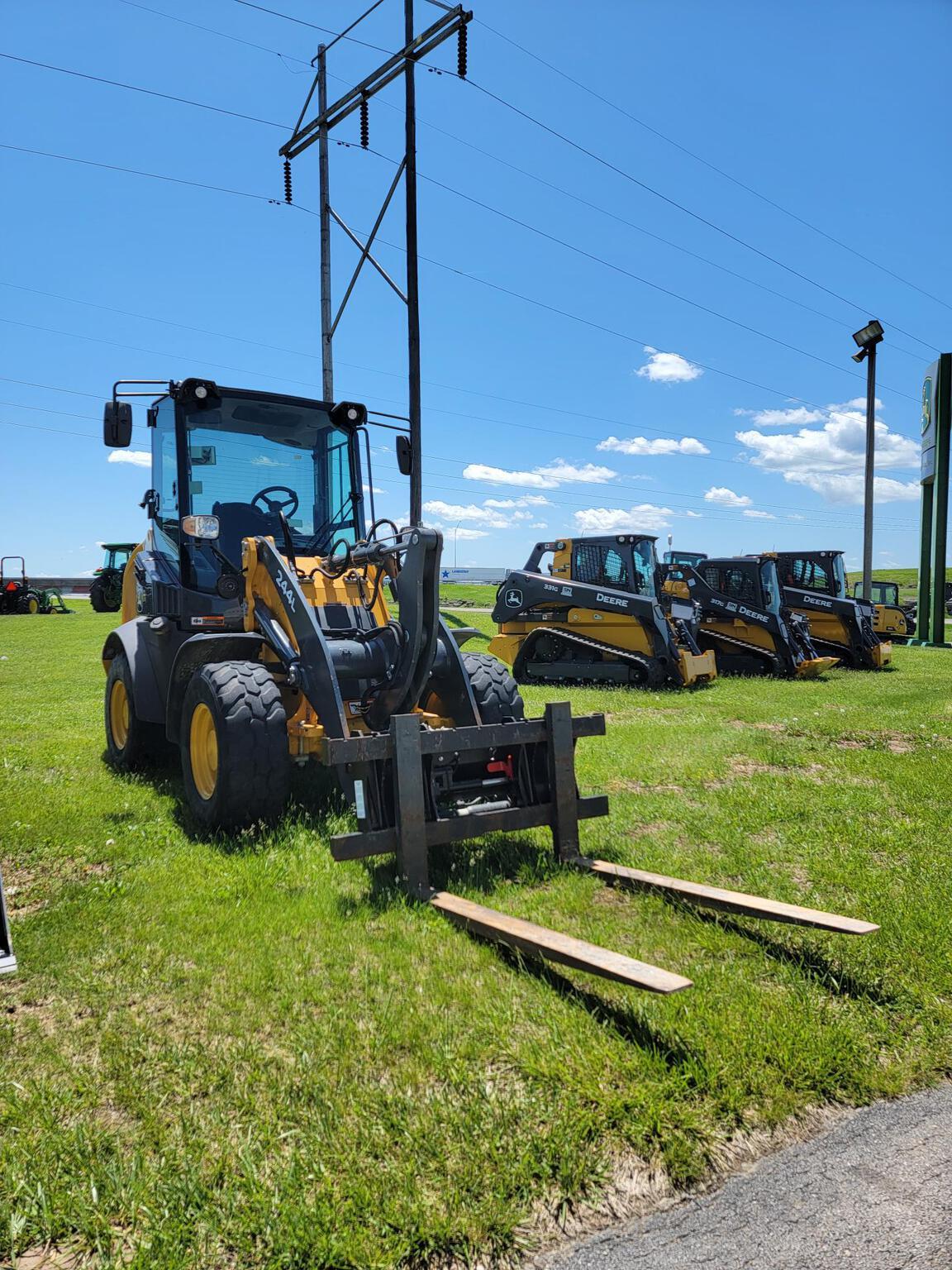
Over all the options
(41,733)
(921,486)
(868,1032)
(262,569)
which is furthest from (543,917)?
(921,486)

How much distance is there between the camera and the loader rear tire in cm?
561

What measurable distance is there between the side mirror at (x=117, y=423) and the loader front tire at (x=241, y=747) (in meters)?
1.94

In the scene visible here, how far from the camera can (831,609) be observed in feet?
58.5

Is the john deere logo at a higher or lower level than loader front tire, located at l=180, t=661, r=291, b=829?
higher

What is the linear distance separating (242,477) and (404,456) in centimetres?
129

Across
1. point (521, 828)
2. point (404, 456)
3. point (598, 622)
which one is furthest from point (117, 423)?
point (598, 622)

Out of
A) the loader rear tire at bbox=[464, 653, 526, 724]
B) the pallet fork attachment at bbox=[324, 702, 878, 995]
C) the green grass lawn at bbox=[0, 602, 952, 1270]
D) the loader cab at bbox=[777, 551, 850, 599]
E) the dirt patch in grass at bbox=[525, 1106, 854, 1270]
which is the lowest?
the dirt patch in grass at bbox=[525, 1106, 854, 1270]

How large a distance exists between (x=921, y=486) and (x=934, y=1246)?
1112 inches

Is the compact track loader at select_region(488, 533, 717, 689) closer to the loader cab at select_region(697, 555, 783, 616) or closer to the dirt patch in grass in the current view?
the loader cab at select_region(697, 555, 783, 616)

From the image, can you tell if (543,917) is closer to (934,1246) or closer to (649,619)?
(934,1246)

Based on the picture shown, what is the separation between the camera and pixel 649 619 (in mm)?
13203

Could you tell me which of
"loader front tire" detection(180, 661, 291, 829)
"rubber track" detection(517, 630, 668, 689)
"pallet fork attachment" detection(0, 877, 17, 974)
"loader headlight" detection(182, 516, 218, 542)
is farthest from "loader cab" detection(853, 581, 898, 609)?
"pallet fork attachment" detection(0, 877, 17, 974)

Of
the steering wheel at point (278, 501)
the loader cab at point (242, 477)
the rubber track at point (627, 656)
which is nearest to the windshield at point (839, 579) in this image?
the rubber track at point (627, 656)

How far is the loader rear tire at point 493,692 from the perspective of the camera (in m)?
5.61
